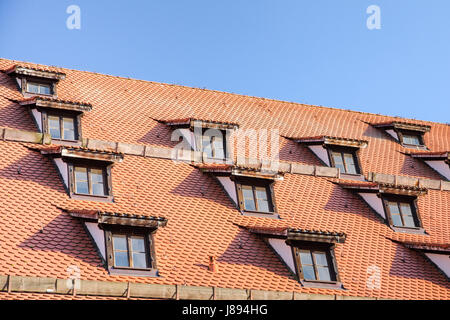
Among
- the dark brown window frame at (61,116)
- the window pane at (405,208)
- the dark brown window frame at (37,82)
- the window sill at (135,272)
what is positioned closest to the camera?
the window sill at (135,272)

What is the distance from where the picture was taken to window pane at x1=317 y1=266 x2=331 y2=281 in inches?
1192

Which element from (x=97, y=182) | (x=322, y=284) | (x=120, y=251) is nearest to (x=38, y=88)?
(x=97, y=182)

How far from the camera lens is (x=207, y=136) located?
121 ft

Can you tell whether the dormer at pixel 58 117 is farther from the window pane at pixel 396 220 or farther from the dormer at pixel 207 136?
the window pane at pixel 396 220

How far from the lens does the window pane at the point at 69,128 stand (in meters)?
34.4

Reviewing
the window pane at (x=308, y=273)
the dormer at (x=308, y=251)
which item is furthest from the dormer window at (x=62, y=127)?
the window pane at (x=308, y=273)

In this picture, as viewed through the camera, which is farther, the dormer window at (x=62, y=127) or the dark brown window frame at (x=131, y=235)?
the dormer window at (x=62, y=127)

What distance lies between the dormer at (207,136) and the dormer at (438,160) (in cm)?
986

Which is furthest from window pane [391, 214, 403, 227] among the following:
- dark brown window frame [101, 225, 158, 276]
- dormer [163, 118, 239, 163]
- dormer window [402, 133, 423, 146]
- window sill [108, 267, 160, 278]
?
window sill [108, 267, 160, 278]

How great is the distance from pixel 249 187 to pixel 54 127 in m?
7.93

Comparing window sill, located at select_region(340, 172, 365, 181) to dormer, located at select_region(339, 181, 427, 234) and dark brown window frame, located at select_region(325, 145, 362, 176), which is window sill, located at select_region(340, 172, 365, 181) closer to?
dark brown window frame, located at select_region(325, 145, 362, 176)

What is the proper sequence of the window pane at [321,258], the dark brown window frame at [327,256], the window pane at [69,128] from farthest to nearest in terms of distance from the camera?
the window pane at [69,128] < the window pane at [321,258] < the dark brown window frame at [327,256]

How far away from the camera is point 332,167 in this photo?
37.8 m

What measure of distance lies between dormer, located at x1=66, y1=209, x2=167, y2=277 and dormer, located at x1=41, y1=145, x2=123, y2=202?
1.71 meters
